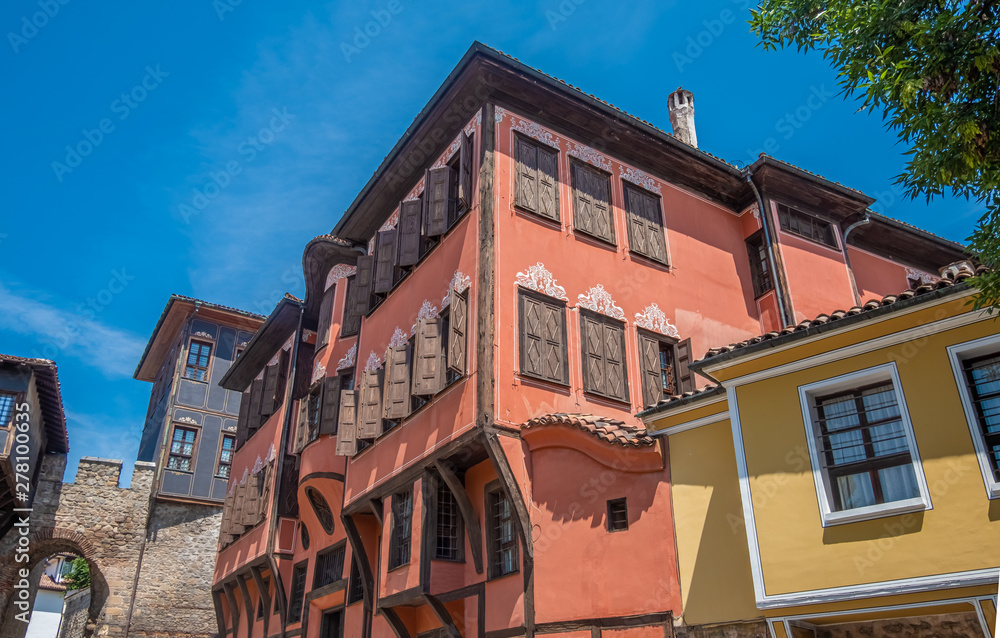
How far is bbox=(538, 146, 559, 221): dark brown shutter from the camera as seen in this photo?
14062mm

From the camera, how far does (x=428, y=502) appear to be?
1266 cm

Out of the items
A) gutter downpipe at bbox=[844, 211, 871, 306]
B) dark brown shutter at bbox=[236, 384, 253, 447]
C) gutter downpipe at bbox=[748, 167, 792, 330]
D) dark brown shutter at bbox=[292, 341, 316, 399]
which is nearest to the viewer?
gutter downpipe at bbox=[748, 167, 792, 330]

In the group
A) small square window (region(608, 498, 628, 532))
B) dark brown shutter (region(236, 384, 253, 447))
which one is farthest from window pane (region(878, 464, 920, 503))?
dark brown shutter (region(236, 384, 253, 447))

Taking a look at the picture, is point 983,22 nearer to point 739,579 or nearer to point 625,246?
point 739,579

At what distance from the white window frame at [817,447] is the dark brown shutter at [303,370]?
15.0 metres

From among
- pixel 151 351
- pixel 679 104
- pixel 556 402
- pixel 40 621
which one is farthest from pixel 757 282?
pixel 40 621

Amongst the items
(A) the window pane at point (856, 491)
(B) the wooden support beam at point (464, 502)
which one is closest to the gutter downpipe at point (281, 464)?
(B) the wooden support beam at point (464, 502)

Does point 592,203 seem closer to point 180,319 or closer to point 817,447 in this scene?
point 817,447

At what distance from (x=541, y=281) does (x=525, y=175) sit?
215 centimetres

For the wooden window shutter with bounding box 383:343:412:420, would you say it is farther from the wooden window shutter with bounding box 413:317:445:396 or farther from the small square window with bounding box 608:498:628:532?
the small square window with bounding box 608:498:628:532

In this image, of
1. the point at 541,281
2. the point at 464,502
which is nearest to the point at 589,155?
the point at 541,281

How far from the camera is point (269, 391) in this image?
2334 centimetres

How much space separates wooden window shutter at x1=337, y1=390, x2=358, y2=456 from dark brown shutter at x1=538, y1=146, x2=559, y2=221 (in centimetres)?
557

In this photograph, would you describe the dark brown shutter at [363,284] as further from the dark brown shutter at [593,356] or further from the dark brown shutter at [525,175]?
the dark brown shutter at [593,356]
